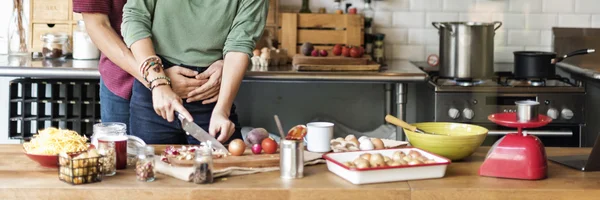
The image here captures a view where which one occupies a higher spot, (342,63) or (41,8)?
(41,8)

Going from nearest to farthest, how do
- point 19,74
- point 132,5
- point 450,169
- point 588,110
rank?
1. point 450,169
2. point 132,5
3. point 19,74
4. point 588,110

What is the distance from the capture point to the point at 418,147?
116 inches

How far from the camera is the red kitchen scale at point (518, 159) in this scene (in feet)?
8.68

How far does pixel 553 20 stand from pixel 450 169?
329 cm

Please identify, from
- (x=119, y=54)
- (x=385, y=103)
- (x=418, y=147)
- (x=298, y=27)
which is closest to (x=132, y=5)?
(x=119, y=54)

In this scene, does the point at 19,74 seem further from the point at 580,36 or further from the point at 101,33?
the point at 580,36

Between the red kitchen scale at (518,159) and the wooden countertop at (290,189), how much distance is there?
4cm

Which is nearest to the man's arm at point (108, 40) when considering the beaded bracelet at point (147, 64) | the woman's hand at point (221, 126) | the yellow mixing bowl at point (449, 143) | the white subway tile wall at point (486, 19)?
the beaded bracelet at point (147, 64)

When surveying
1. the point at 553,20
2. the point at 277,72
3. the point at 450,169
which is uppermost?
the point at 553,20

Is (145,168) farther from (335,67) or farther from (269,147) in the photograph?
(335,67)

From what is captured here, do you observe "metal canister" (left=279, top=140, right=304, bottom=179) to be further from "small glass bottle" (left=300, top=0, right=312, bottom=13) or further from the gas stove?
"small glass bottle" (left=300, top=0, right=312, bottom=13)

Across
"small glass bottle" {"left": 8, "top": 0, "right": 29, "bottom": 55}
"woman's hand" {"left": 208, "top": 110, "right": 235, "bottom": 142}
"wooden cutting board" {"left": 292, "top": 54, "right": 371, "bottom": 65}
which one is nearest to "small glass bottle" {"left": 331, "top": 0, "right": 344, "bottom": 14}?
"wooden cutting board" {"left": 292, "top": 54, "right": 371, "bottom": 65}

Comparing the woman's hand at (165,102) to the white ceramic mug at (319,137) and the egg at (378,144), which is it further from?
the egg at (378,144)

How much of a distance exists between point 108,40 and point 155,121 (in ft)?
1.47
